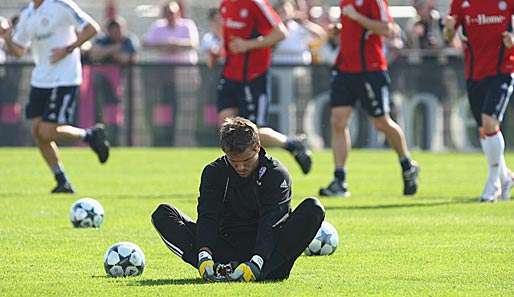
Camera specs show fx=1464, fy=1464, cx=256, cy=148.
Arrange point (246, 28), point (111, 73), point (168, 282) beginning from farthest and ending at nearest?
point (111, 73), point (246, 28), point (168, 282)

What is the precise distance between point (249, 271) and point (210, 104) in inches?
673

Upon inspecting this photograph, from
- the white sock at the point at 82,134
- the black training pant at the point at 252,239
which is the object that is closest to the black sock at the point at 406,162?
the white sock at the point at 82,134

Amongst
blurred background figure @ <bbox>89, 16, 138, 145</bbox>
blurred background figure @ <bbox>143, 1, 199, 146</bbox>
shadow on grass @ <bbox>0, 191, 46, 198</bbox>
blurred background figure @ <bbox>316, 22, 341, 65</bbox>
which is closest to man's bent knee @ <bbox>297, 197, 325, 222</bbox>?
shadow on grass @ <bbox>0, 191, 46, 198</bbox>

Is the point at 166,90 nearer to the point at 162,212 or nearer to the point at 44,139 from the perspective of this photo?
the point at 44,139

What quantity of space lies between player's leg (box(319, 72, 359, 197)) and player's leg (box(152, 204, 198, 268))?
6.92 m

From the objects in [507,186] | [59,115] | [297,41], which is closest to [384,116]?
[507,186]

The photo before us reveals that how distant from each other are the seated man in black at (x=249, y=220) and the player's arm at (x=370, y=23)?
22.7ft

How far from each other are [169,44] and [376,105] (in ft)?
36.4

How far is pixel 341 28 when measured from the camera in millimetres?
16688

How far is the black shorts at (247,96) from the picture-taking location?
17.4 m

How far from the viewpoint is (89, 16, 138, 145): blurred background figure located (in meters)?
26.2

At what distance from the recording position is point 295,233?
9.41 meters

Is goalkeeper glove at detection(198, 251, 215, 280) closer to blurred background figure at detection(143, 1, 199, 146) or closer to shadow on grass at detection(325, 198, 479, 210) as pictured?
shadow on grass at detection(325, 198, 479, 210)

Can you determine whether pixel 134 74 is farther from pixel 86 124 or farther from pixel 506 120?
pixel 506 120
